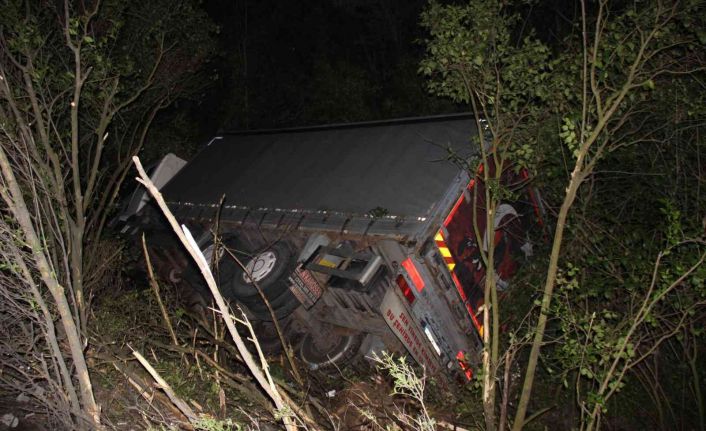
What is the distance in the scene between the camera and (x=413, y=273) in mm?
5293

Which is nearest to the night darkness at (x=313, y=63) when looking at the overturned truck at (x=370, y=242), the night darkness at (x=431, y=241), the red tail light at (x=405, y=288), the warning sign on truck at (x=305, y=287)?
the night darkness at (x=431, y=241)

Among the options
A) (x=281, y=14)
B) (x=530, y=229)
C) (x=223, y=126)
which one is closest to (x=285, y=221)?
(x=530, y=229)

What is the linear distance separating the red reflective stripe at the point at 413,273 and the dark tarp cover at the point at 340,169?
1.82 ft

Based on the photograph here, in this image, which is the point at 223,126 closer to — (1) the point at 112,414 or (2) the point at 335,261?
(2) the point at 335,261

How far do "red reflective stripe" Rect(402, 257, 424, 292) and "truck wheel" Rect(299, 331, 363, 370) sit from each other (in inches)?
47.3

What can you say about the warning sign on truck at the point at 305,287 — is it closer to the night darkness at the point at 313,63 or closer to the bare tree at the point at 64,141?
the bare tree at the point at 64,141

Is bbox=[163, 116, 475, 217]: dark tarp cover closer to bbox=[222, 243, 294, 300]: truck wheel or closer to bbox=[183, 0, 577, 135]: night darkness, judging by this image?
bbox=[222, 243, 294, 300]: truck wheel

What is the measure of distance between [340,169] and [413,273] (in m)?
2.24

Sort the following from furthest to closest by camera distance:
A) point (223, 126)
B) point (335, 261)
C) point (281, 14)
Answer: point (281, 14) < point (223, 126) < point (335, 261)

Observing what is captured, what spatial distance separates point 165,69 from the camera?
28.8 feet

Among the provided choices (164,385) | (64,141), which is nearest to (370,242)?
(164,385)

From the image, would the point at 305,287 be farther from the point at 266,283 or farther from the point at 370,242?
the point at 370,242

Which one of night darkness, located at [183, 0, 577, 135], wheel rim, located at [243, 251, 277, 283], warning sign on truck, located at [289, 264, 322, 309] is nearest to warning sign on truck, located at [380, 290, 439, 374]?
warning sign on truck, located at [289, 264, 322, 309]

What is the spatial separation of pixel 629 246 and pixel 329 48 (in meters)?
14.4
